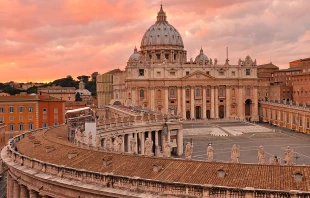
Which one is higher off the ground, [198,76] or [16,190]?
[198,76]

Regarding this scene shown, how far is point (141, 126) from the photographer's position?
55.1 m

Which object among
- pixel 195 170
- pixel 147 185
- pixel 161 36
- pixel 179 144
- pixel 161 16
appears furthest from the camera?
pixel 161 16

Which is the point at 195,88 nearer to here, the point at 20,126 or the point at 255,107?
the point at 255,107

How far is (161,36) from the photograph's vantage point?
134375 mm

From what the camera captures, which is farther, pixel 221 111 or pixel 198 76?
pixel 221 111

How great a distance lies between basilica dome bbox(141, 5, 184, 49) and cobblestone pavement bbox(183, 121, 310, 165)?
5065 cm

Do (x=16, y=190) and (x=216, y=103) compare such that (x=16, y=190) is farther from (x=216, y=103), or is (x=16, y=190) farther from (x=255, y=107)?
(x=255, y=107)

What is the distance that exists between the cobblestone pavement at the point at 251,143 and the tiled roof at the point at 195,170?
29.3 m

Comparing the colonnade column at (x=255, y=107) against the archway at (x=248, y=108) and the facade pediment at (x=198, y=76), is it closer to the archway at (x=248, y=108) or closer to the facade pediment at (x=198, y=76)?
the archway at (x=248, y=108)

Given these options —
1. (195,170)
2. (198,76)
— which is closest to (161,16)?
(198,76)

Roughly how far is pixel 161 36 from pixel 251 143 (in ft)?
242

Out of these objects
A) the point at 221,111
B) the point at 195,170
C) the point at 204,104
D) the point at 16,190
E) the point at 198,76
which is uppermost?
the point at 198,76

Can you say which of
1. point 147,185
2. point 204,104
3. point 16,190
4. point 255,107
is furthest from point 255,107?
point 147,185

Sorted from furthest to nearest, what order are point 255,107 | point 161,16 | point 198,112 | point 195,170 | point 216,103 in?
point 161,16
point 198,112
point 255,107
point 216,103
point 195,170
